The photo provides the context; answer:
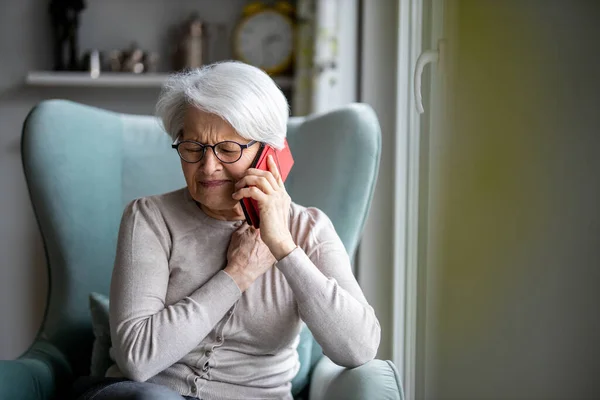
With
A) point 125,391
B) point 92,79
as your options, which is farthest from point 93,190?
point 92,79

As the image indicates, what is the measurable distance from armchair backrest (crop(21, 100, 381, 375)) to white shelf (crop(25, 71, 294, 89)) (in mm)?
1001

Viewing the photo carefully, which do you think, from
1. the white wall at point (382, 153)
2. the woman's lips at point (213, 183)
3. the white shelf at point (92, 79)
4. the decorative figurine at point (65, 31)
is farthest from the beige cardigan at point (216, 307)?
the decorative figurine at point (65, 31)

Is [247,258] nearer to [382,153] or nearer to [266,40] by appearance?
[382,153]

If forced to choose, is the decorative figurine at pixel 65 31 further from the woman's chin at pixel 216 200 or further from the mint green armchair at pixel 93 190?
the woman's chin at pixel 216 200

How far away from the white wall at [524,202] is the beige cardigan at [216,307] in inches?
8.9

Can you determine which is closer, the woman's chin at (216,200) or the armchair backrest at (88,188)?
the woman's chin at (216,200)

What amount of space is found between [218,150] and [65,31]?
6.05 feet

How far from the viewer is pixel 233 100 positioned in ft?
4.13

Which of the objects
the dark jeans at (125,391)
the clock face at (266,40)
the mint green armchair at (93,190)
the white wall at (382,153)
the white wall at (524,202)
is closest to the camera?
the white wall at (524,202)

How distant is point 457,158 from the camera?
3.82ft

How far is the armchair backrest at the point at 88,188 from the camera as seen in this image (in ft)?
5.49

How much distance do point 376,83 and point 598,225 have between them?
146cm

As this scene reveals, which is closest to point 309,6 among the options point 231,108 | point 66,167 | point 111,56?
point 111,56

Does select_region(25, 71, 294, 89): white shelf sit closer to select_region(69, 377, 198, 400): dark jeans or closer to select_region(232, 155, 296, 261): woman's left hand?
select_region(232, 155, 296, 261): woman's left hand
